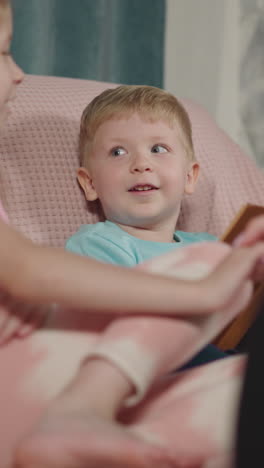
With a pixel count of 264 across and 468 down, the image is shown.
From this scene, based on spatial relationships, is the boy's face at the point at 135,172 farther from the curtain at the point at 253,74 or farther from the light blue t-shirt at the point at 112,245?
the curtain at the point at 253,74

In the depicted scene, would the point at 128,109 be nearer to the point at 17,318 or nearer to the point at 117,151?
the point at 117,151

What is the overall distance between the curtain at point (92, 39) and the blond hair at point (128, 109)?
23.6 inches

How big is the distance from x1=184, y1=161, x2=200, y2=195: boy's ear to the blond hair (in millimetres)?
22

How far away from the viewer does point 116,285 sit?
27.6 inches

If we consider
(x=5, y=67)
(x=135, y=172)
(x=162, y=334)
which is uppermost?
(x=5, y=67)

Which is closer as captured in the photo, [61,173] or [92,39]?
[61,173]

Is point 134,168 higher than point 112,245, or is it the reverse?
point 134,168

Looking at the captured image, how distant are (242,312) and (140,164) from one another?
377 millimetres

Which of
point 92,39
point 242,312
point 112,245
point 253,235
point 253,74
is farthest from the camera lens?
point 253,74

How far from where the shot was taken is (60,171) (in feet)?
4.43

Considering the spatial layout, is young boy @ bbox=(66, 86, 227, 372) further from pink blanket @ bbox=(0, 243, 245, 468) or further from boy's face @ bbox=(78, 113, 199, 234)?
pink blanket @ bbox=(0, 243, 245, 468)

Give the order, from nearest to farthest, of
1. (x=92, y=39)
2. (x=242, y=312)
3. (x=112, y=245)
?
(x=242, y=312), (x=112, y=245), (x=92, y=39)

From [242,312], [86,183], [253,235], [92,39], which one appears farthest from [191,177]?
[92,39]

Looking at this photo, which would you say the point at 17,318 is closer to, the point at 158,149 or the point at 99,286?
the point at 99,286
